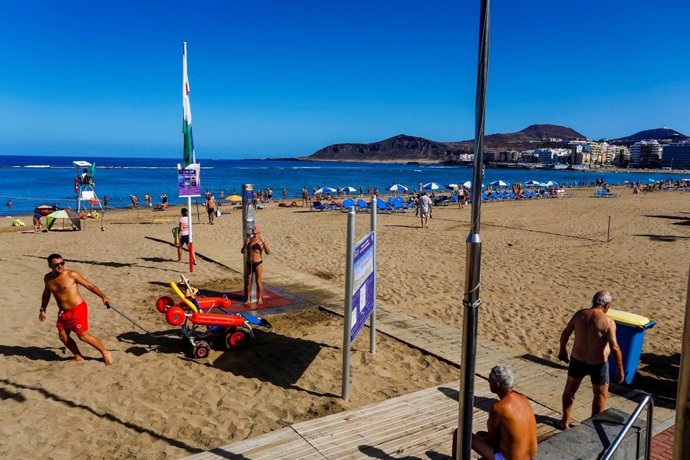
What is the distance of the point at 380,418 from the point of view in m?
5.10

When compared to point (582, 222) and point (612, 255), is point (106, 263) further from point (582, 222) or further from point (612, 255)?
point (582, 222)

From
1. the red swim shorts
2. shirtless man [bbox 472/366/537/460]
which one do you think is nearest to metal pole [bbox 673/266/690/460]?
shirtless man [bbox 472/366/537/460]

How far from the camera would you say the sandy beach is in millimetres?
5051

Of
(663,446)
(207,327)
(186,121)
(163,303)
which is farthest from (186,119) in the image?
(663,446)

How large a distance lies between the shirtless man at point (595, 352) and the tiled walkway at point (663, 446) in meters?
0.51

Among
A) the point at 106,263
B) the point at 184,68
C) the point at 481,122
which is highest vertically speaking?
the point at 184,68

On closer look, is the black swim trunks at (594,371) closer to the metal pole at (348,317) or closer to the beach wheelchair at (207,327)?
the metal pole at (348,317)

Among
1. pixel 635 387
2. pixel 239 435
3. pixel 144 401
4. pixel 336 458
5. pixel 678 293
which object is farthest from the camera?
pixel 678 293

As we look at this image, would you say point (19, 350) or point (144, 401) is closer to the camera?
point (144, 401)

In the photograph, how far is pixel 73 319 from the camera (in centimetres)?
618

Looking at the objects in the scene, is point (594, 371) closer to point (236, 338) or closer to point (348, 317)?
point (348, 317)

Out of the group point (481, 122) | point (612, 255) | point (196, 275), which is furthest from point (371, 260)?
point (612, 255)

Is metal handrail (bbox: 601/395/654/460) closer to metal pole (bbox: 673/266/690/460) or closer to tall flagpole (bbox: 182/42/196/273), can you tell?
metal pole (bbox: 673/266/690/460)

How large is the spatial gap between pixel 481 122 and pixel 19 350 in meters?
6.98
